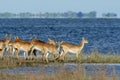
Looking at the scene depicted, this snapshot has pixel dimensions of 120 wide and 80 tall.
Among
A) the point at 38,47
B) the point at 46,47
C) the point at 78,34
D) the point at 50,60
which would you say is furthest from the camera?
the point at 78,34

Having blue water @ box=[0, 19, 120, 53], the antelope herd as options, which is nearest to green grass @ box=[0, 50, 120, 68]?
the antelope herd

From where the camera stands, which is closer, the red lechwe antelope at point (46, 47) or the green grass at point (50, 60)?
the green grass at point (50, 60)

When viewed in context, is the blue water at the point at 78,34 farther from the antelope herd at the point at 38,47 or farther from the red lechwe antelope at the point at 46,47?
the red lechwe antelope at the point at 46,47

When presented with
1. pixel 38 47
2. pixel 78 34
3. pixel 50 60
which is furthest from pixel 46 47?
pixel 78 34

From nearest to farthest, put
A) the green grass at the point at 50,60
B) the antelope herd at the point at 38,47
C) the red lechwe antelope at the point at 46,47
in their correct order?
the green grass at the point at 50,60, the red lechwe antelope at the point at 46,47, the antelope herd at the point at 38,47

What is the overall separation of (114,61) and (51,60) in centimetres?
324

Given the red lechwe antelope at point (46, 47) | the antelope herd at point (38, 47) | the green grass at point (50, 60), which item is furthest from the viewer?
the antelope herd at point (38, 47)

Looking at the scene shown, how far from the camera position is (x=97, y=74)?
62.2 feet

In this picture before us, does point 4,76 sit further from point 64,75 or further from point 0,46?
point 0,46

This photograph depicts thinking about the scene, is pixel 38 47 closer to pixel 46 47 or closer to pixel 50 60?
pixel 46 47

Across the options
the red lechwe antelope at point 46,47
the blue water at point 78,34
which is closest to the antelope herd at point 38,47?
the red lechwe antelope at point 46,47

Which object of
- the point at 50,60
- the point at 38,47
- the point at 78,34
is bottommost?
the point at 78,34

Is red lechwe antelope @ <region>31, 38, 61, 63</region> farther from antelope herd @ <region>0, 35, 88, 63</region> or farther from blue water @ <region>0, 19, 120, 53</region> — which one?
blue water @ <region>0, 19, 120, 53</region>

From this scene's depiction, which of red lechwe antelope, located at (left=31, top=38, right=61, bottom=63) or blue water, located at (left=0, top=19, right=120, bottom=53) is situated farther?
blue water, located at (left=0, top=19, right=120, bottom=53)
